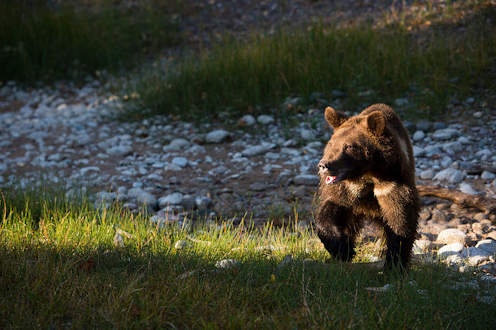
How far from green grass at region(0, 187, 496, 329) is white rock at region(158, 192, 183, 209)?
1.27 metres

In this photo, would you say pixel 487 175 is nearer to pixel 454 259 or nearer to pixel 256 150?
pixel 454 259

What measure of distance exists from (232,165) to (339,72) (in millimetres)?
2616

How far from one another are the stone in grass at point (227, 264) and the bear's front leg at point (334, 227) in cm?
65

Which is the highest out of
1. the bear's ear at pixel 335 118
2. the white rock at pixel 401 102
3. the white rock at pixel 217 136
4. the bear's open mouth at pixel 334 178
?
the bear's ear at pixel 335 118

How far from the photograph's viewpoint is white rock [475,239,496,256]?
3494 mm

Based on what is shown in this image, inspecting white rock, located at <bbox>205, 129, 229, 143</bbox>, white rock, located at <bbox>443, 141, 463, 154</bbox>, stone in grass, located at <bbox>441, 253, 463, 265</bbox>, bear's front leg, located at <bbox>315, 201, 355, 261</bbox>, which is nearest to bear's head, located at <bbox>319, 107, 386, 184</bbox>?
bear's front leg, located at <bbox>315, 201, 355, 261</bbox>

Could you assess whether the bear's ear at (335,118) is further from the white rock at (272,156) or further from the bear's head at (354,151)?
the white rock at (272,156)

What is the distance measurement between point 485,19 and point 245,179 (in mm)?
5208

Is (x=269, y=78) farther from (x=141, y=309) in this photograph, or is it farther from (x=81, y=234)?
(x=141, y=309)

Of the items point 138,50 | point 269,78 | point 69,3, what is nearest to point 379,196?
point 269,78

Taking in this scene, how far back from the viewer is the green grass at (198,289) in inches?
92.4

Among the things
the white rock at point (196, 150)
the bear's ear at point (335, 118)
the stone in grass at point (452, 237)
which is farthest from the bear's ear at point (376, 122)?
the white rock at point (196, 150)

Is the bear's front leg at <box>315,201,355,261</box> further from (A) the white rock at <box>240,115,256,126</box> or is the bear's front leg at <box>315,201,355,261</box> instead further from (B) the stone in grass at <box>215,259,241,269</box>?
(A) the white rock at <box>240,115,256,126</box>

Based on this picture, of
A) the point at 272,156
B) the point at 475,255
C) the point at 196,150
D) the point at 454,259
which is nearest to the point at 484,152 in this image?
the point at 475,255
